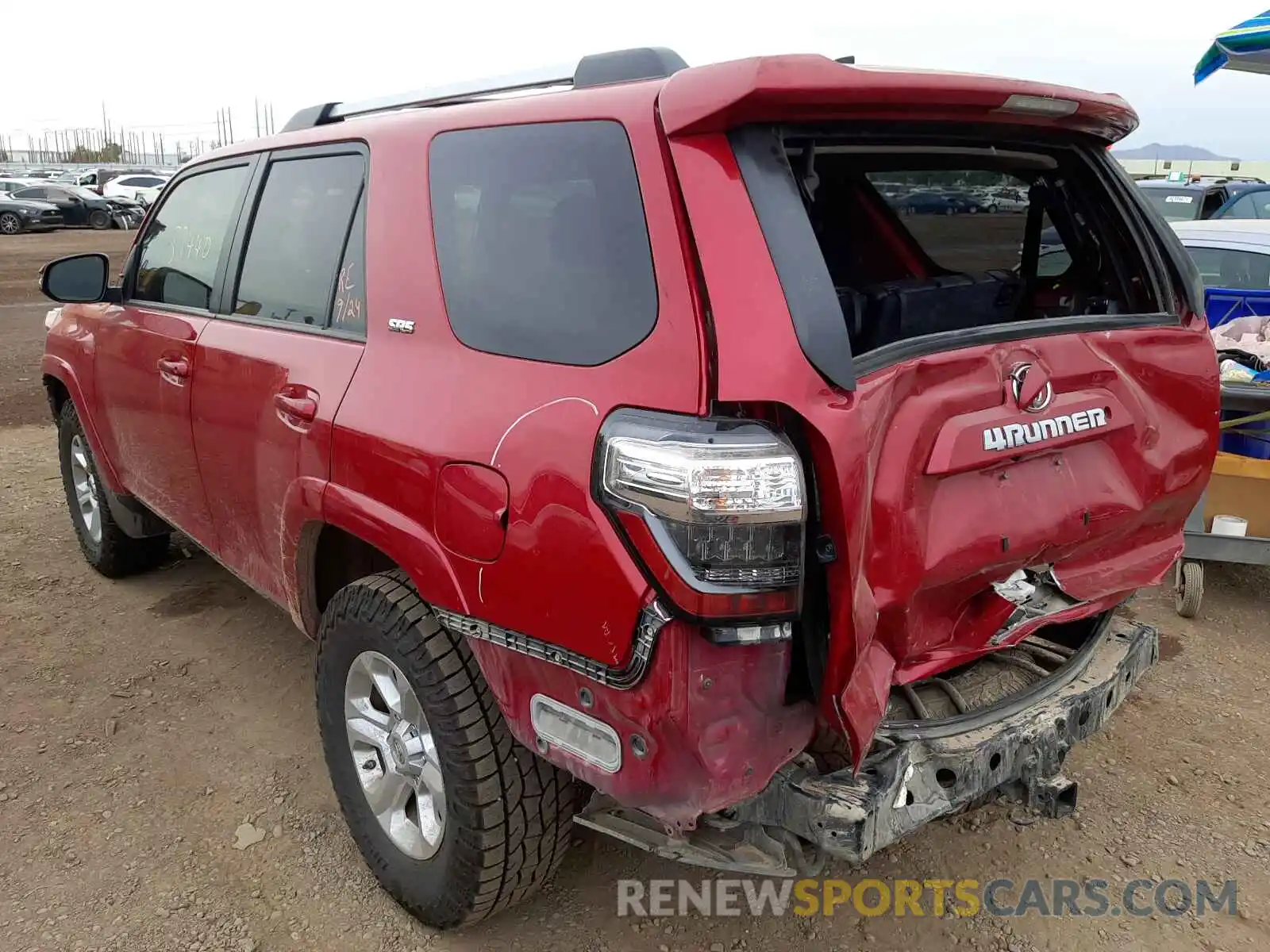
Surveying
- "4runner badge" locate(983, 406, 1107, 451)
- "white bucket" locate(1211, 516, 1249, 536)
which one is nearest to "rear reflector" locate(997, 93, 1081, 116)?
"4runner badge" locate(983, 406, 1107, 451)

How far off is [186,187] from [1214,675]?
444cm

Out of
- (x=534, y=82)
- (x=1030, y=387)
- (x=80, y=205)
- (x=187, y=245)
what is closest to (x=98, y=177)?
(x=80, y=205)

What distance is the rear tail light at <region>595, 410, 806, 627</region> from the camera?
164 cm

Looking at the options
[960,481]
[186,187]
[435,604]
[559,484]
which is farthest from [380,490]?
[186,187]

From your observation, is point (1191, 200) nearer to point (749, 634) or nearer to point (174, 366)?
point (174, 366)

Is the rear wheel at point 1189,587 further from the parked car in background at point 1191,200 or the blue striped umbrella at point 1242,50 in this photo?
the blue striped umbrella at point 1242,50

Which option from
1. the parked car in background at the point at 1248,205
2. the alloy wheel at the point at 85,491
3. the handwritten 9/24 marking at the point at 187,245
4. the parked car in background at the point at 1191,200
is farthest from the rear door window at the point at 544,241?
the parked car in background at the point at 1248,205

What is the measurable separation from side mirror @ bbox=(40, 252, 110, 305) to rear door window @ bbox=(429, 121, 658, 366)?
2.22 metres

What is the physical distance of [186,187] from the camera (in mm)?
3705

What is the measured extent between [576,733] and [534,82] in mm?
1511

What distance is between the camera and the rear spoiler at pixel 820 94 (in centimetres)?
169

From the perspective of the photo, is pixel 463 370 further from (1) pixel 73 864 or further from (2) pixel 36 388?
(2) pixel 36 388

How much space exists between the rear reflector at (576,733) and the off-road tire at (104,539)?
10.7 ft

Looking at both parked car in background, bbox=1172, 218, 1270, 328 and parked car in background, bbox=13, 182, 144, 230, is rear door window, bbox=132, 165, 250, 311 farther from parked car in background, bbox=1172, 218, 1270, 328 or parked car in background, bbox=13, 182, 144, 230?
parked car in background, bbox=13, 182, 144, 230
